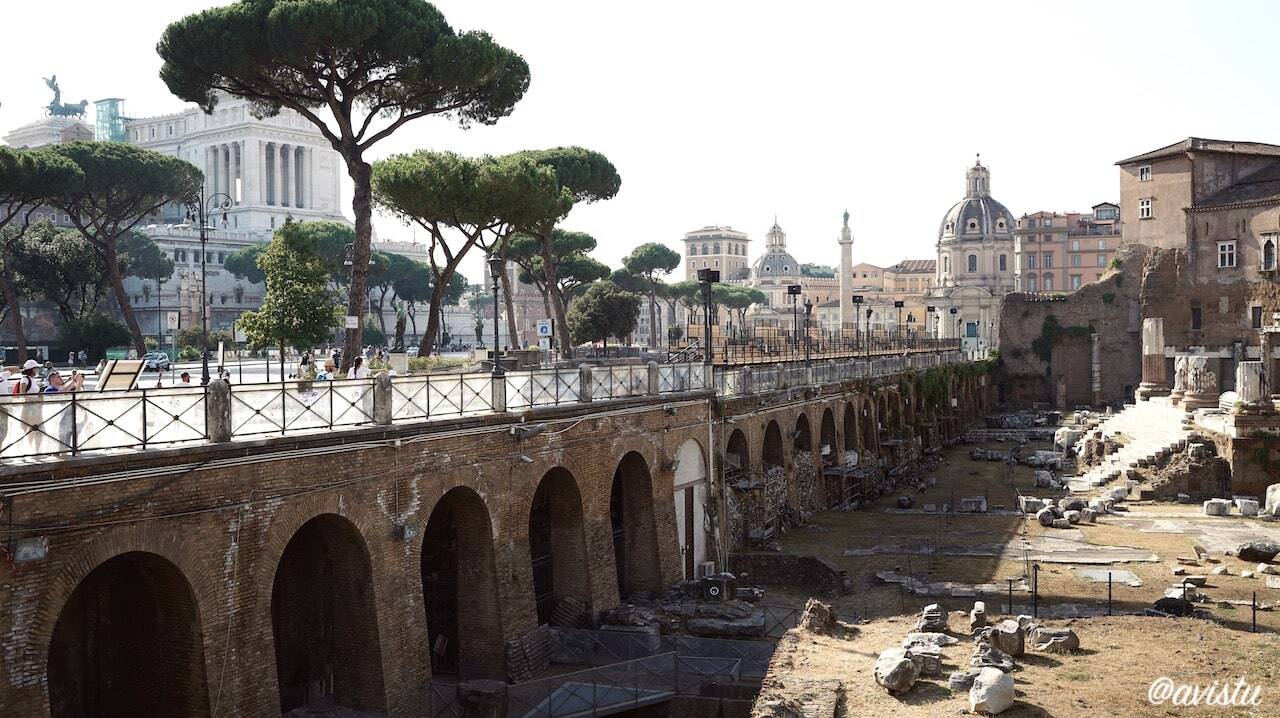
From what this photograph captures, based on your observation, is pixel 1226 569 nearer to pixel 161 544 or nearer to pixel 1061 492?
pixel 1061 492

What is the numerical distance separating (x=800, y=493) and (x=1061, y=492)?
37.3 ft

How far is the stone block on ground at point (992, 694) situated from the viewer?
15.4 meters

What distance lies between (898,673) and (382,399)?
Answer: 8124 millimetres

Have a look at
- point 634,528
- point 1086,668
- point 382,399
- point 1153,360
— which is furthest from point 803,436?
point 1153,360

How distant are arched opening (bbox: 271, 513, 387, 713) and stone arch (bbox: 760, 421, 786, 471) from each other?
17426 mm

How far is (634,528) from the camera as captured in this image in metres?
25.5

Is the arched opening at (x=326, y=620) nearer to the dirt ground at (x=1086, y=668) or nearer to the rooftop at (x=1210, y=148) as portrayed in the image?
the dirt ground at (x=1086, y=668)

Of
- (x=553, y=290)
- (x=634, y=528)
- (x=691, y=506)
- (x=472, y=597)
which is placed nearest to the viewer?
(x=472, y=597)

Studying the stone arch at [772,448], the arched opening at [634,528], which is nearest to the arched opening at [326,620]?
the arched opening at [634,528]

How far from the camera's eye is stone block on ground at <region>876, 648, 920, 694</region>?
1653 cm

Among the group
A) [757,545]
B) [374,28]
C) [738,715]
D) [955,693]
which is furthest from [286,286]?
[955,693]

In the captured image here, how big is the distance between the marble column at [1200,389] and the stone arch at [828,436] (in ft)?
54.8

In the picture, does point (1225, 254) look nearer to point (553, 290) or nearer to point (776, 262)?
point (553, 290)

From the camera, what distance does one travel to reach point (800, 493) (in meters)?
35.6
